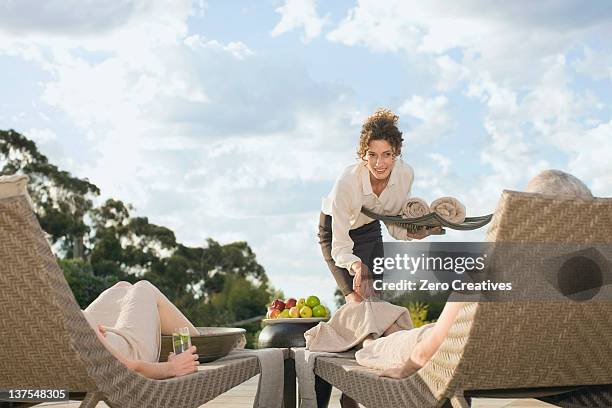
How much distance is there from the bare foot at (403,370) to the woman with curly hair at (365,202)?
96cm

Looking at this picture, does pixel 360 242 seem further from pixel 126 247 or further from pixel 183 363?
pixel 126 247

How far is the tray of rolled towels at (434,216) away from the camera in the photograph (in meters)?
3.89

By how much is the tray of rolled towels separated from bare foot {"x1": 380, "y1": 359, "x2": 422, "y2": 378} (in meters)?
1.41

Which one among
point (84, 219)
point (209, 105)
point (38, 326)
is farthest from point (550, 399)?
point (84, 219)

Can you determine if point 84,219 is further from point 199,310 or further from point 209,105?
point 209,105

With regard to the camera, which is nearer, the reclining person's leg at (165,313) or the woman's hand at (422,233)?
the reclining person's leg at (165,313)

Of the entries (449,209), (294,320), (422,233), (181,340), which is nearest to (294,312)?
(294,320)

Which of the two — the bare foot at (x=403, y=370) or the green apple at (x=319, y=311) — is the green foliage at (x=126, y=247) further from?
the bare foot at (x=403, y=370)

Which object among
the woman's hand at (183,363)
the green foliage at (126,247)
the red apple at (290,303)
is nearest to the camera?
the woman's hand at (183,363)

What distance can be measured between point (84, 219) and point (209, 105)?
10062 millimetres

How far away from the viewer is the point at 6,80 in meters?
12.9

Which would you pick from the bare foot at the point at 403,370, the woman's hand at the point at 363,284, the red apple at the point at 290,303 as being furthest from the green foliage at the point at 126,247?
the bare foot at the point at 403,370

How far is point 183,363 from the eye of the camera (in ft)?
9.24

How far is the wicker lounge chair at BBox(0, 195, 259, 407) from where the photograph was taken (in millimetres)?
2240
